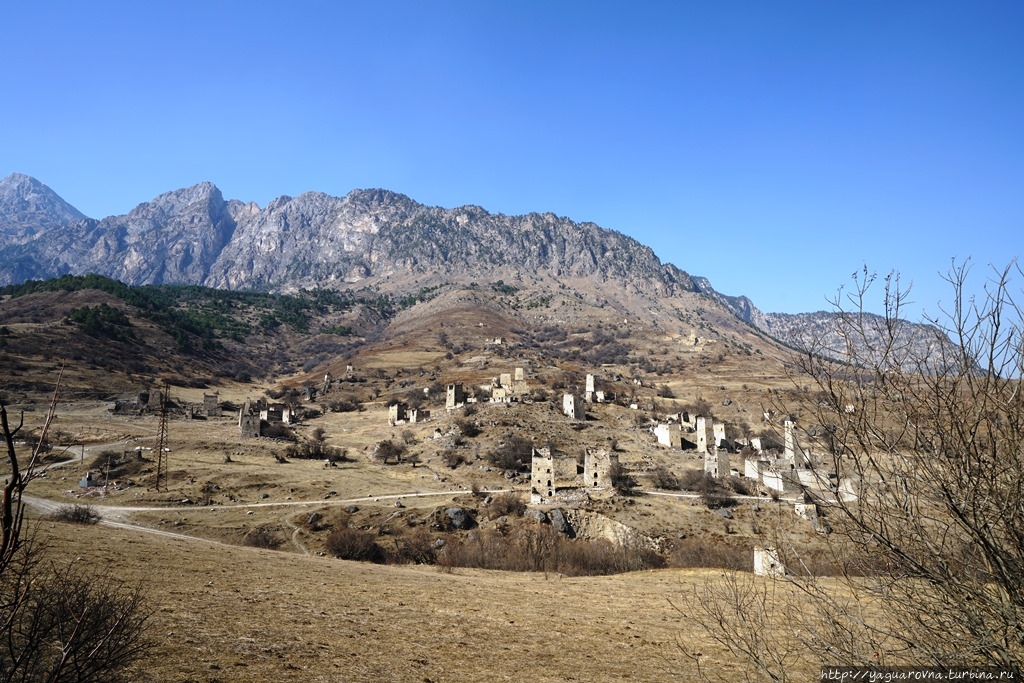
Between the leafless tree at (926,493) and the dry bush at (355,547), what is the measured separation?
100 feet

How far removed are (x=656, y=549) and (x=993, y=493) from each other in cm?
3402

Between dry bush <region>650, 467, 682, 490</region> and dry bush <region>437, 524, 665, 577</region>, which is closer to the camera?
dry bush <region>437, 524, 665, 577</region>

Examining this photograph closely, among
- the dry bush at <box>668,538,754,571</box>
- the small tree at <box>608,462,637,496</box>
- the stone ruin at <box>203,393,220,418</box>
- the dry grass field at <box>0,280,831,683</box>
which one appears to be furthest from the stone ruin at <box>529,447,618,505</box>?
the stone ruin at <box>203,393,220,418</box>

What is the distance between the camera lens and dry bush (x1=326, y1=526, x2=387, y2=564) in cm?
3375

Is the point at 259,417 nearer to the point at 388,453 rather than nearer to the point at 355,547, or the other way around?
the point at 388,453

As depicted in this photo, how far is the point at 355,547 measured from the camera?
3419 cm

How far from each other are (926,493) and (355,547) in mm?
32891

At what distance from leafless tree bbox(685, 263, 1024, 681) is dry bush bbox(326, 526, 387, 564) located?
3058 cm

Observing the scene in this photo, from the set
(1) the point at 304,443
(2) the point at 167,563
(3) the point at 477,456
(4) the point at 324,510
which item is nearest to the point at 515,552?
(4) the point at 324,510

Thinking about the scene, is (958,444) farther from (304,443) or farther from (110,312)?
(110,312)

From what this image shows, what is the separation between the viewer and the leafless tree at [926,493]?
18.7ft

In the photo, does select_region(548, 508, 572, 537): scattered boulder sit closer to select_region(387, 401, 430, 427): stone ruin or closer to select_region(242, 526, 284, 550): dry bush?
select_region(242, 526, 284, 550): dry bush

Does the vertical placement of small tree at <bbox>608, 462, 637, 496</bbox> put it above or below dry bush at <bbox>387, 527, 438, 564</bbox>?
above

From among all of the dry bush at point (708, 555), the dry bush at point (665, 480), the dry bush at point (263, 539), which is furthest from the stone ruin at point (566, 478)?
the dry bush at point (263, 539)
